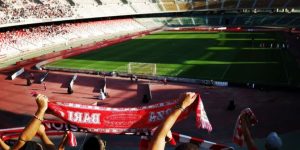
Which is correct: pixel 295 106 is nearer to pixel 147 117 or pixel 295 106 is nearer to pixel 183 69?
pixel 183 69

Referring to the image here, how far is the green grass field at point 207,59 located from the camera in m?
36.6

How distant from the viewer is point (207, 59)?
44.9 m

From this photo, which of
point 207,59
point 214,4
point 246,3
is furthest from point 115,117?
point 214,4

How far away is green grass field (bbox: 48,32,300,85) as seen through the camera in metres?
36.6

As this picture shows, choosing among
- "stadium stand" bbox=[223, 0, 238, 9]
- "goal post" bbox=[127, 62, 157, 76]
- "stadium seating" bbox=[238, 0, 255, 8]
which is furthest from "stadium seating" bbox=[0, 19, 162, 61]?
"goal post" bbox=[127, 62, 157, 76]

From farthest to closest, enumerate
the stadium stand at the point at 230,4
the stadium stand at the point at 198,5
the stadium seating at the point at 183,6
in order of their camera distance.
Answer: the stadium seating at the point at 183,6, the stadium stand at the point at 198,5, the stadium stand at the point at 230,4

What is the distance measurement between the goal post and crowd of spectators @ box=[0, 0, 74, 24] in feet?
89.1

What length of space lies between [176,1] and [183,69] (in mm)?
60144

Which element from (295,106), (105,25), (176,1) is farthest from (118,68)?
(176,1)

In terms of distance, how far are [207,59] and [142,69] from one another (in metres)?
9.59

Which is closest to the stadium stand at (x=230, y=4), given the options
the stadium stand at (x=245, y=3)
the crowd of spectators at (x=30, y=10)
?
the stadium stand at (x=245, y=3)

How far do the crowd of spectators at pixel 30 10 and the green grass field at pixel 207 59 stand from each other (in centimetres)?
1553

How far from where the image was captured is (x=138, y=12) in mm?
89812

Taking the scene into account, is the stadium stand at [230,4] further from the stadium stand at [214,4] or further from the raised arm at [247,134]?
the raised arm at [247,134]
